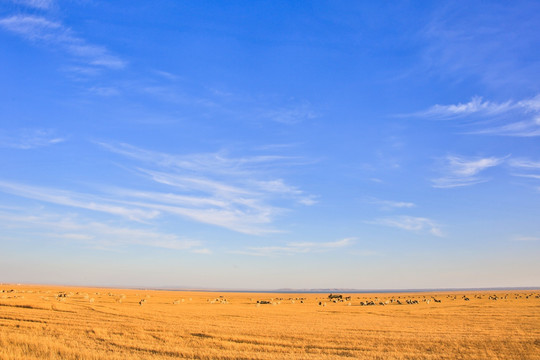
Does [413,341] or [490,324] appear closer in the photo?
[413,341]

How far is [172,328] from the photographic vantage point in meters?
29.0

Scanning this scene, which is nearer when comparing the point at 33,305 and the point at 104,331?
the point at 104,331

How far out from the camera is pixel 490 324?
3403cm

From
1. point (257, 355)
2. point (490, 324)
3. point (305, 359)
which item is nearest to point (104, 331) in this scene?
point (257, 355)

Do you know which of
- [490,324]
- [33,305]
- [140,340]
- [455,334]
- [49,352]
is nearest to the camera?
[49,352]

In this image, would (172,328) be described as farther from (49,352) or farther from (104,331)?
(49,352)

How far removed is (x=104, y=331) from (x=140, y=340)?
4.18 meters

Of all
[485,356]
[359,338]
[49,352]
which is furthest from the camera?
[359,338]

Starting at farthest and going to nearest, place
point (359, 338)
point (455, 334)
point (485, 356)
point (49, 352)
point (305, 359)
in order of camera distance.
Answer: point (455, 334)
point (359, 338)
point (485, 356)
point (305, 359)
point (49, 352)

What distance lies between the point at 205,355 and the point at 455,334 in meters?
18.6

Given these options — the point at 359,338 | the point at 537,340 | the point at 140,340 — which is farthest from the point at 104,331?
the point at 537,340

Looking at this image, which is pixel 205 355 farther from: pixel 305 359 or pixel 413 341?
pixel 413 341

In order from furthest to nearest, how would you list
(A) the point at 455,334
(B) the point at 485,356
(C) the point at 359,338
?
(A) the point at 455,334, (C) the point at 359,338, (B) the point at 485,356

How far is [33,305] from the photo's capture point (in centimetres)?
4388
